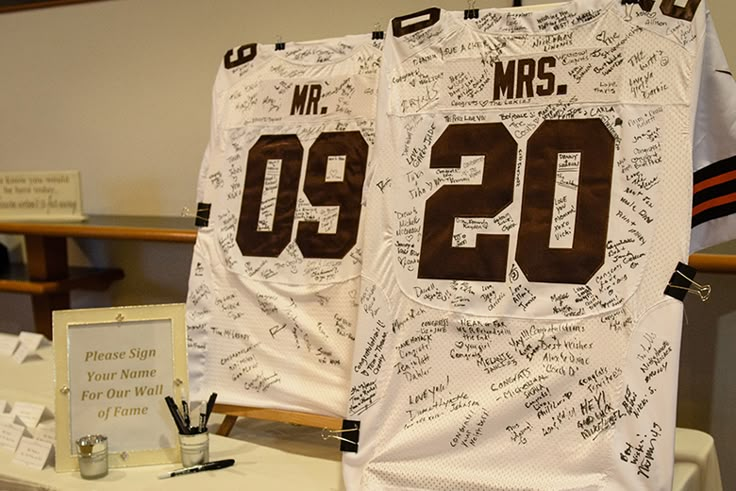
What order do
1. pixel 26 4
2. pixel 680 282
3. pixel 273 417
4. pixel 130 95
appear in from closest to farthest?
pixel 680 282
pixel 273 417
pixel 130 95
pixel 26 4

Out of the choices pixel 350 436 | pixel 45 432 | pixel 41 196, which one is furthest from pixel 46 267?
pixel 350 436

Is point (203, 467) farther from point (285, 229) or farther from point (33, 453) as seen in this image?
point (285, 229)

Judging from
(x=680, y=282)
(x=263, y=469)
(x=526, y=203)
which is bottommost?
(x=263, y=469)

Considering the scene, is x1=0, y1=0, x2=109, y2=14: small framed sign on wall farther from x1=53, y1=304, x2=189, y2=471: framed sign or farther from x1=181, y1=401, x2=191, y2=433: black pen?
x1=181, y1=401, x2=191, y2=433: black pen

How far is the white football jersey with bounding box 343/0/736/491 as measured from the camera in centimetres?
110

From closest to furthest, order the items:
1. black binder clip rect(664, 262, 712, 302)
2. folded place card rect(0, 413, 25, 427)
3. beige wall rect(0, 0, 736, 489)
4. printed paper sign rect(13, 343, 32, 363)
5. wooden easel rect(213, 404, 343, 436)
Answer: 1. black binder clip rect(664, 262, 712, 302)
2. wooden easel rect(213, 404, 343, 436)
3. folded place card rect(0, 413, 25, 427)
4. printed paper sign rect(13, 343, 32, 363)
5. beige wall rect(0, 0, 736, 489)

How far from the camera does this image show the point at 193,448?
1.30 metres

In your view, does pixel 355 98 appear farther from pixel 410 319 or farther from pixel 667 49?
pixel 667 49

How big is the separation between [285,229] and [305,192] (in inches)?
3.2

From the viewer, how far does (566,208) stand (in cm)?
118

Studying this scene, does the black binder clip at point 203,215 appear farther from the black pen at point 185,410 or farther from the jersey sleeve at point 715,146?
the jersey sleeve at point 715,146

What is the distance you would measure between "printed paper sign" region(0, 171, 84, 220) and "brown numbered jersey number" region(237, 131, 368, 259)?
1028 millimetres

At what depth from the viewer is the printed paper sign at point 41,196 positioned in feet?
7.68

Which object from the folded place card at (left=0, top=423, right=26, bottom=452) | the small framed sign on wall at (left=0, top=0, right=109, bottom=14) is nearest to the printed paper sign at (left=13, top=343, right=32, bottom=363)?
the folded place card at (left=0, top=423, right=26, bottom=452)
